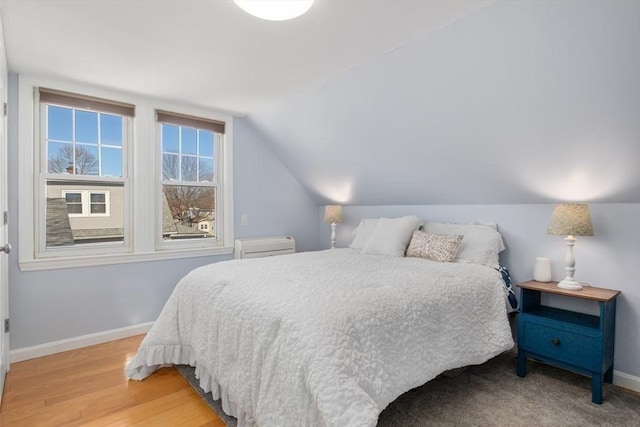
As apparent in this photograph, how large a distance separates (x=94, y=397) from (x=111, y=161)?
75.3 inches

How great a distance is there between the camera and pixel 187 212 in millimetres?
3562

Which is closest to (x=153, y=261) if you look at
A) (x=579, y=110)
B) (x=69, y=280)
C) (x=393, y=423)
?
(x=69, y=280)

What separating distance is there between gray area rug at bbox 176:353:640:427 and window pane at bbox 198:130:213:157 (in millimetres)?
2135

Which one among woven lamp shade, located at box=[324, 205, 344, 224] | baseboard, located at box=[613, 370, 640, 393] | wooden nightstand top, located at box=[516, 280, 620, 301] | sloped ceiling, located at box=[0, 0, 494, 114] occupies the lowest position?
baseboard, located at box=[613, 370, 640, 393]

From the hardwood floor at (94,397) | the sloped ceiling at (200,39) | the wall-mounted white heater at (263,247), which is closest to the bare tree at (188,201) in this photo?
the wall-mounted white heater at (263,247)

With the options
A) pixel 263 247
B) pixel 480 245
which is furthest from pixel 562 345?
pixel 263 247

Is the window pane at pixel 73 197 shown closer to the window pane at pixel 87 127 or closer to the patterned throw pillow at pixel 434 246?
the window pane at pixel 87 127

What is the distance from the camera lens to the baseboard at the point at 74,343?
260cm

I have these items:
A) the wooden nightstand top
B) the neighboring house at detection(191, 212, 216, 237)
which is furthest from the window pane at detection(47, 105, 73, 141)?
the wooden nightstand top

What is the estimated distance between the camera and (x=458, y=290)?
2059mm

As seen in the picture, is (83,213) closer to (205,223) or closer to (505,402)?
(205,223)

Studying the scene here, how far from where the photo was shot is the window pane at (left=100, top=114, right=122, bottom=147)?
3.06 meters

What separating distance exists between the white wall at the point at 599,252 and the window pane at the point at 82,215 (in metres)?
3.23

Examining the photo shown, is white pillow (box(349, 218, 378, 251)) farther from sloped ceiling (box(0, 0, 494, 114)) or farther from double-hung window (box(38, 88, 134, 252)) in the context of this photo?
double-hung window (box(38, 88, 134, 252))
